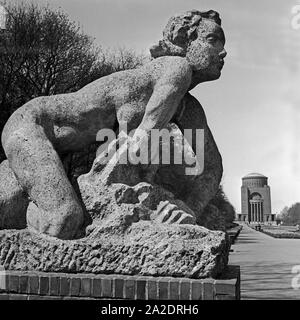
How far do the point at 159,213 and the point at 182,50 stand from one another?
1.82 metres

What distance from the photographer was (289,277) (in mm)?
10008

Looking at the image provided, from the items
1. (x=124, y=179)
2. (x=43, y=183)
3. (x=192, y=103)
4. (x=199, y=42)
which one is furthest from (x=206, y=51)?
(x=43, y=183)

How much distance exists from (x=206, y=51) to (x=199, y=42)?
0.43ft

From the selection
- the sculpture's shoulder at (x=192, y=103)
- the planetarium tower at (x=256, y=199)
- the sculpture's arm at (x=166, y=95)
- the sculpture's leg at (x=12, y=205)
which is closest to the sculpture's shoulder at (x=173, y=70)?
the sculpture's arm at (x=166, y=95)

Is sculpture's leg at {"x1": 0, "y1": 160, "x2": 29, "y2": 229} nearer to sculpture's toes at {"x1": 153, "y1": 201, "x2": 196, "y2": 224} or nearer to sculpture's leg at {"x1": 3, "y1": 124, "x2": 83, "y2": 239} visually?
sculpture's leg at {"x1": 3, "y1": 124, "x2": 83, "y2": 239}

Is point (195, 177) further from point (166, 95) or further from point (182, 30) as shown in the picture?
point (182, 30)

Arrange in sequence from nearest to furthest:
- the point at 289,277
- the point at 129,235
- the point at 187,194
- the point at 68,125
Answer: the point at 129,235 < the point at 68,125 < the point at 187,194 < the point at 289,277

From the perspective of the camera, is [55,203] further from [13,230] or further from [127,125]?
[127,125]

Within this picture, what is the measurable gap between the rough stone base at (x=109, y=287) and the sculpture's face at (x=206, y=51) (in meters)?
2.11

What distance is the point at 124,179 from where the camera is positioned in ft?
13.6

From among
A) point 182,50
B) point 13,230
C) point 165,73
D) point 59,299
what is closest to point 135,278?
point 59,299

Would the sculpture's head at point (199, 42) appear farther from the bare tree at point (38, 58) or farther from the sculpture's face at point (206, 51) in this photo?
the bare tree at point (38, 58)

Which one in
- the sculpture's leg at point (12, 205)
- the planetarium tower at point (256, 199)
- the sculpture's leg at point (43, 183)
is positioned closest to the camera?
the sculpture's leg at point (43, 183)

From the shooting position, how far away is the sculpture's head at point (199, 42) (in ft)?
15.5
